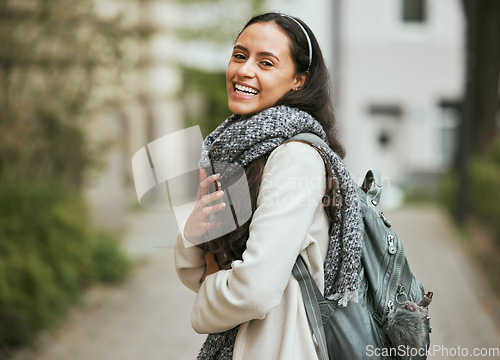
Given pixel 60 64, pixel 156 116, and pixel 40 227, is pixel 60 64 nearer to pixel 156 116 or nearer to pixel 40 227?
pixel 40 227

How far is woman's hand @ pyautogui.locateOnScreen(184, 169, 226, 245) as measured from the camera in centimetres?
194

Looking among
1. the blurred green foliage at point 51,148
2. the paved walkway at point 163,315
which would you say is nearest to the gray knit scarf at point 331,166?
the paved walkway at point 163,315

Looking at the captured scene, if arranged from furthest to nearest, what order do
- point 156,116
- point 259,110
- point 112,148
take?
1. point 156,116
2. point 112,148
3. point 259,110

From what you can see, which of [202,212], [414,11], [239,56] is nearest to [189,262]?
[202,212]

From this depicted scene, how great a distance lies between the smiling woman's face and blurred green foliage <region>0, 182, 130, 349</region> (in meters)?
3.28

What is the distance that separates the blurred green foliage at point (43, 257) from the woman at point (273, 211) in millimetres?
3141

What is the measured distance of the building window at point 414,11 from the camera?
1861 cm

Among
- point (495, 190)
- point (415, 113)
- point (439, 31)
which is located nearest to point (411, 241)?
point (495, 190)

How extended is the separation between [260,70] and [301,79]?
160mm

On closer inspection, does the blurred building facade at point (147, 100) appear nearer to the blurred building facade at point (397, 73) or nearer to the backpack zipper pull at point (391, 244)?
the blurred building facade at point (397, 73)

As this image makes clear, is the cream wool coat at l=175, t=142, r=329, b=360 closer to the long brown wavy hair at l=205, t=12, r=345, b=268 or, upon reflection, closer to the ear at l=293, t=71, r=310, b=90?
the long brown wavy hair at l=205, t=12, r=345, b=268

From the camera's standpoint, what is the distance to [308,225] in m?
1.80

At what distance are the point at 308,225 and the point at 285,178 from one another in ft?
0.49

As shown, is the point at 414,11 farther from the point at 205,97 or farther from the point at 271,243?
the point at 271,243
